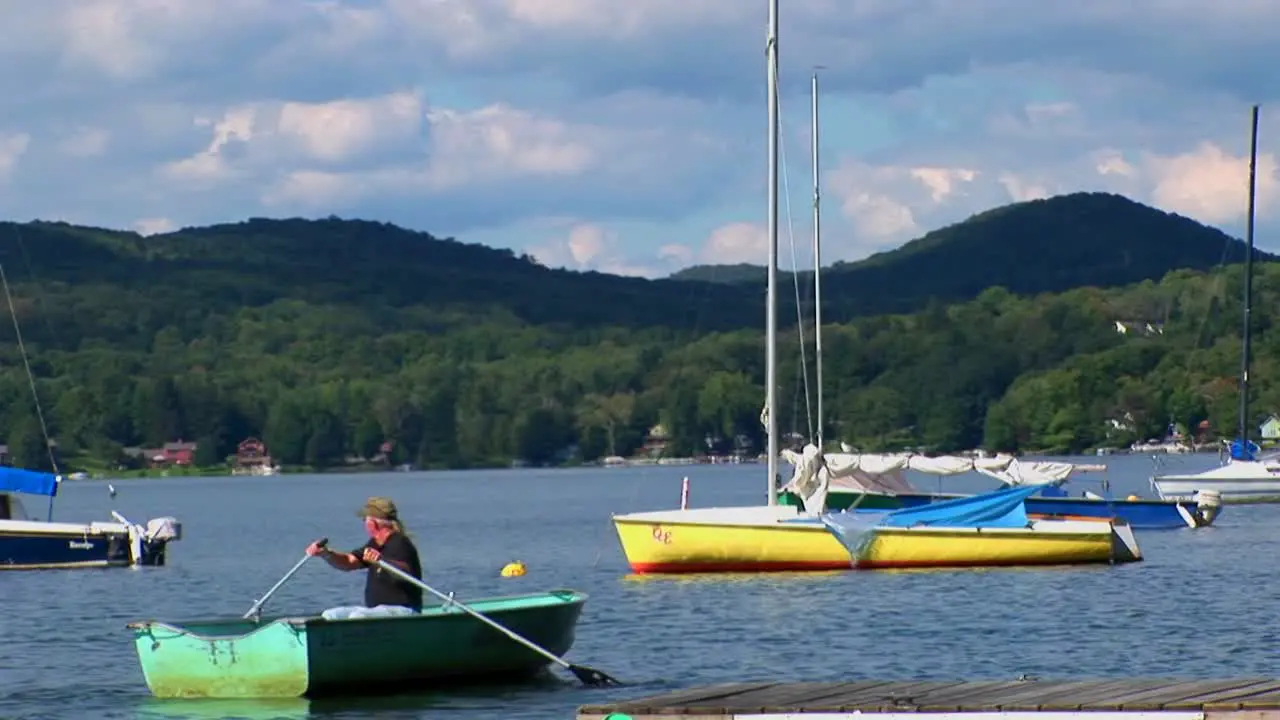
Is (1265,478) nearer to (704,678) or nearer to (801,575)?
(801,575)

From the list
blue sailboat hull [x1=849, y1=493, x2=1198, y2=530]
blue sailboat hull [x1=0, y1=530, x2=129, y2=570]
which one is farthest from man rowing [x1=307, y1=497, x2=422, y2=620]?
blue sailboat hull [x1=849, y1=493, x2=1198, y2=530]

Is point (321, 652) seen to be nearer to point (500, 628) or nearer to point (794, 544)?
point (500, 628)

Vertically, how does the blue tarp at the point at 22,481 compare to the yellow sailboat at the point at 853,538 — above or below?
above

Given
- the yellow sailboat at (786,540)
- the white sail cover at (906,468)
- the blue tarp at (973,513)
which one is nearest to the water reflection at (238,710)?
the yellow sailboat at (786,540)

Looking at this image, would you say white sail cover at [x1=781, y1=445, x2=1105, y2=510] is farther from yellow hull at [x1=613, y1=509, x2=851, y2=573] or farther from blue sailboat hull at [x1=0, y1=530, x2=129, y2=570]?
blue sailboat hull at [x1=0, y1=530, x2=129, y2=570]

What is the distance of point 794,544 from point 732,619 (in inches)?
252

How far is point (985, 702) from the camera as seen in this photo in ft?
66.3

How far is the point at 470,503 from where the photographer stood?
132125mm

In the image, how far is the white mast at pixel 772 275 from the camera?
46531 mm

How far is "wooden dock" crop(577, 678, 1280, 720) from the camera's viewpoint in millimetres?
19484

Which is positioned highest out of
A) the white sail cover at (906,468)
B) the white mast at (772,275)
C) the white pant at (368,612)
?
the white mast at (772,275)

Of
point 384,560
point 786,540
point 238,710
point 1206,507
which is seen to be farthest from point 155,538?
point 384,560

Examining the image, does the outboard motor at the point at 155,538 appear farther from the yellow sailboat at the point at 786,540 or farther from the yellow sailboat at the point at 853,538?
the yellow sailboat at the point at 786,540

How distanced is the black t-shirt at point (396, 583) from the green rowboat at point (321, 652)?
23 cm
